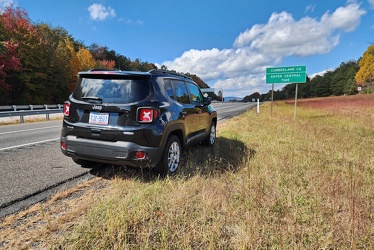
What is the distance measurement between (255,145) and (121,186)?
4.27 m

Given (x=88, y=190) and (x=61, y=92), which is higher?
(x=61, y=92)

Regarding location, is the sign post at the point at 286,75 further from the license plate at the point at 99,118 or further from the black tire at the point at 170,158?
the license plate at the point at 99,118

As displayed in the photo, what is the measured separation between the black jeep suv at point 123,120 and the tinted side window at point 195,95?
4.33ft

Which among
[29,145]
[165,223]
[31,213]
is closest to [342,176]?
[165,223]

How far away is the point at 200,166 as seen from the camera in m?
4.77

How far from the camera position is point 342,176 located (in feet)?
13.1

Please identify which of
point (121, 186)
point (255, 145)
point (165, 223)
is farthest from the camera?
point (255, 145)

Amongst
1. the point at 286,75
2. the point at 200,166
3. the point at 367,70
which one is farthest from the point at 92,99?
the point at 367,70

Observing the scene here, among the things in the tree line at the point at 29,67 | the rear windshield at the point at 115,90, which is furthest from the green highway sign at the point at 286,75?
the tree line at the point at 29,67

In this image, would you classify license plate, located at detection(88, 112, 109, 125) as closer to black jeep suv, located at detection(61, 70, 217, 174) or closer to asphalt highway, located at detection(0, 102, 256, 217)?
black jeep suv, located at detection(61, 70, 217, 174)

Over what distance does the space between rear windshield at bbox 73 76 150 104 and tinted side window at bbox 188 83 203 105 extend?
1885 mm

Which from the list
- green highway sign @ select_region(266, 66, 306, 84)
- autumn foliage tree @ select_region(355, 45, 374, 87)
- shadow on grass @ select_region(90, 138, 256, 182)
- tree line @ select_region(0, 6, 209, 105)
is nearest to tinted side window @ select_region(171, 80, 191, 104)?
shadow on grass @ select_region(90, 138, 256, 182)

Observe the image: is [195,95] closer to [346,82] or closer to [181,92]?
[181,92]

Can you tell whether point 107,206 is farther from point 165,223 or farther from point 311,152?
point 311,152
